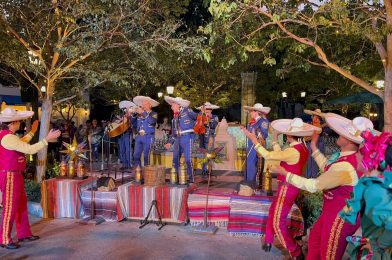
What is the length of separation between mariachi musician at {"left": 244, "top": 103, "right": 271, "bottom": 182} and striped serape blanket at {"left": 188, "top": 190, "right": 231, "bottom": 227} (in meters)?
1.67

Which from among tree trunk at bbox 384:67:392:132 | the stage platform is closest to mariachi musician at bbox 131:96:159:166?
the stage platform

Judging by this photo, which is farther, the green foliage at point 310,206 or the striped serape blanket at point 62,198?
the striped serape blanket at point 62,198

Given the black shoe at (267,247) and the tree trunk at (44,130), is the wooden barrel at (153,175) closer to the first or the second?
the black shoe at (267,247)

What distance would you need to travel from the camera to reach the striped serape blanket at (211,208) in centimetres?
711

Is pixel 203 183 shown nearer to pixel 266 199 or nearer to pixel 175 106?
pixel 175 106

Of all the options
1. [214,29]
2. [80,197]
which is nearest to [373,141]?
[214,29]

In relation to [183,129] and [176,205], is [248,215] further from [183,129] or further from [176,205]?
[183,129]

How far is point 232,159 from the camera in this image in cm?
1267

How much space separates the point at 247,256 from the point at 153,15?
6606 millimetres

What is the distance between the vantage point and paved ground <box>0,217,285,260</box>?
19.5ft

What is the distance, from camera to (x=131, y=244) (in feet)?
21.1

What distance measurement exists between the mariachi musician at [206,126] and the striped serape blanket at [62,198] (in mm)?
3518

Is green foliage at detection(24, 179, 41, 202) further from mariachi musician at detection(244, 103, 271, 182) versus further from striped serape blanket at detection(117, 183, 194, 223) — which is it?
mariachi musician at detection(244, 103, 271, 182)

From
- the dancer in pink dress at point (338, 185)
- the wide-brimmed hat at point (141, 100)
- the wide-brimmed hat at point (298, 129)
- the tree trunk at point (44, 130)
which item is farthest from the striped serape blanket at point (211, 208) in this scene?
the tree trunk at point (44, 130)
